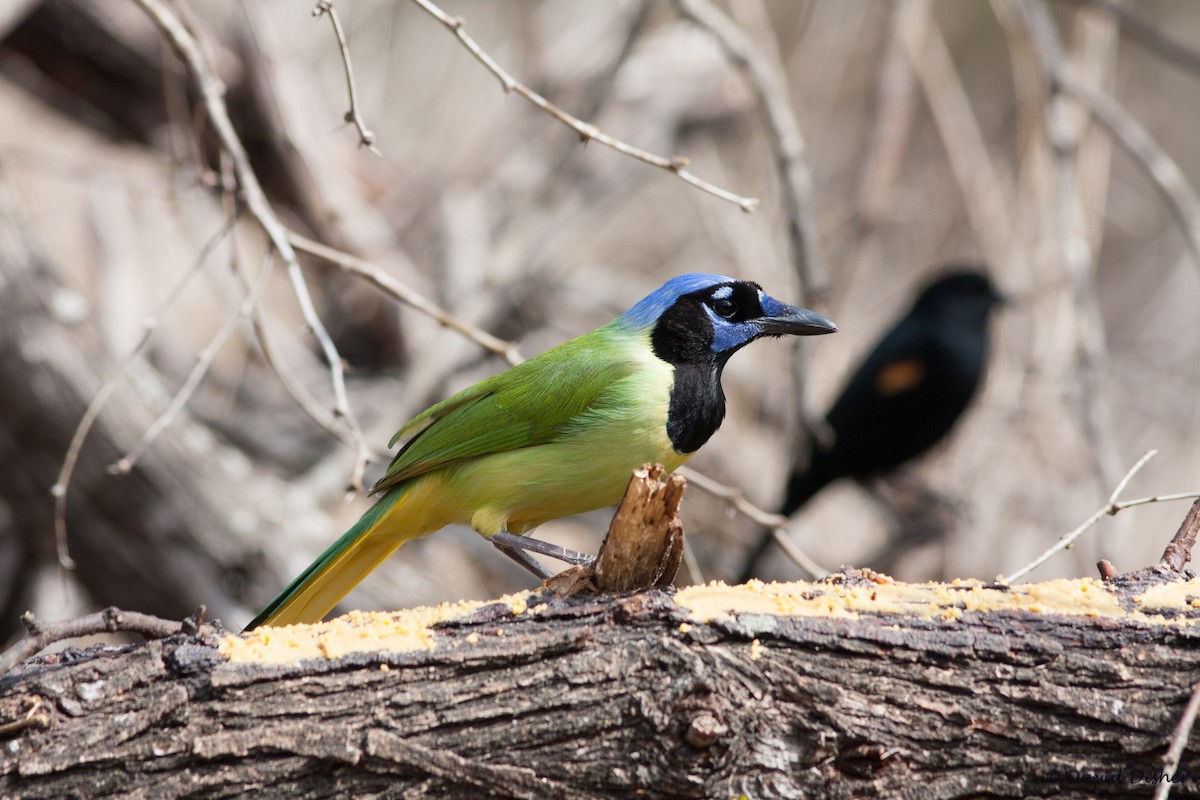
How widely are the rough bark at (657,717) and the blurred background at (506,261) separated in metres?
2.33

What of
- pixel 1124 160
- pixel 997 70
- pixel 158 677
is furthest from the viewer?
pixel 997 70

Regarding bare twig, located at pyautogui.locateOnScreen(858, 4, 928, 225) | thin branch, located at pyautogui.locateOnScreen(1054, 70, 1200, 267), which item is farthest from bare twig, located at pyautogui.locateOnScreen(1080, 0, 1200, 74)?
bare twig, located at pyautogui.locateOnScreen(858, 4, 928, 225)

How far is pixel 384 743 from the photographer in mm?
2375

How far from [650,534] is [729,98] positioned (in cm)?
641

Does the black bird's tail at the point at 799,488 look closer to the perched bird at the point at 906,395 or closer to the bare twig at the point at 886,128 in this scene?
the perched bird at the point at 906,395

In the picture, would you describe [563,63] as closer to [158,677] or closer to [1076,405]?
[1076,405]

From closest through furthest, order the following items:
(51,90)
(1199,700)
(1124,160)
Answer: (1199,700)
(51,90)
(1124,160)

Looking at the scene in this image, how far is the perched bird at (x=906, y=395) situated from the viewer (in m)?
7.36

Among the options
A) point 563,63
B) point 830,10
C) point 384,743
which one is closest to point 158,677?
point 384,743

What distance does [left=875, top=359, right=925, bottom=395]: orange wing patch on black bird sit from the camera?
24.4 ft

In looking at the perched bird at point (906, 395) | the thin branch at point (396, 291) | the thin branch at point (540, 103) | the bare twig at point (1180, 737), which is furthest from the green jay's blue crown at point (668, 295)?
the perched bird at point (906, 395)

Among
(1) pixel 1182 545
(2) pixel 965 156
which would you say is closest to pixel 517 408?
(1) pixel 1182 545

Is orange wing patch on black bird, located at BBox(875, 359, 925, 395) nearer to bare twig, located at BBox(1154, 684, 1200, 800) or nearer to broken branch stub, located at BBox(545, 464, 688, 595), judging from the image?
broken branch stub, located at BBox(545, 464, 688, 595)

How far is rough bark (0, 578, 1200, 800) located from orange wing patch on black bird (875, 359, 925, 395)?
5.06m
